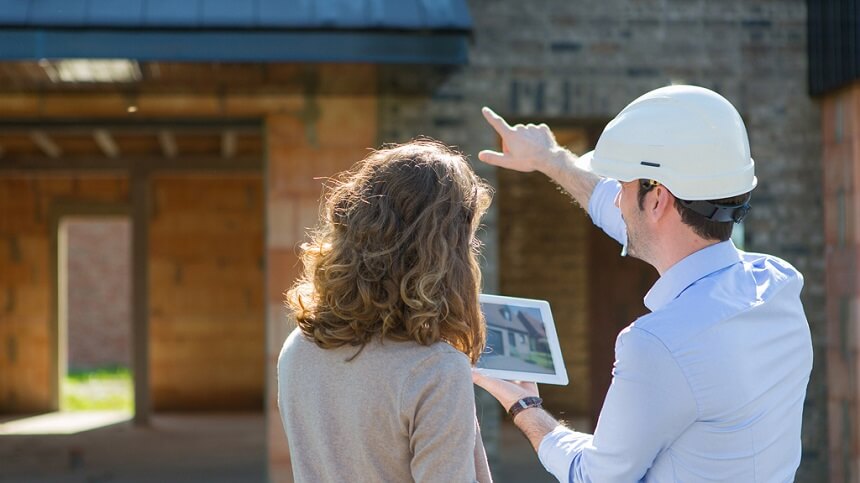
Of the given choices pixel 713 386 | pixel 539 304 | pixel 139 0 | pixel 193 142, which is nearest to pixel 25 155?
pixel 193 142

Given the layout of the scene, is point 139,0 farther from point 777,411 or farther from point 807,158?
point 777,411

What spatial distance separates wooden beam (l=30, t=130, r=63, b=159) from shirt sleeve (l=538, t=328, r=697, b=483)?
9235mm

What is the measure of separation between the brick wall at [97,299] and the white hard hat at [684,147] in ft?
57.8

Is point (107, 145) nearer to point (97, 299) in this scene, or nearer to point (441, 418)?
point (97, 299)

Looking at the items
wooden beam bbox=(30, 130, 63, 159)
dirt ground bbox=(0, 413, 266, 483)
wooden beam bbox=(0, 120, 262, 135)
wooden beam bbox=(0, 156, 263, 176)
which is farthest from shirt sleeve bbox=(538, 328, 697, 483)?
wooden beam bbox=(0, 156, 263, 176)

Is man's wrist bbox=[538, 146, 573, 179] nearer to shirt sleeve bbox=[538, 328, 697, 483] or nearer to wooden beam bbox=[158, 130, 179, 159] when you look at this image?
shirt sleeve bbox=[538, 328, 697, 483]

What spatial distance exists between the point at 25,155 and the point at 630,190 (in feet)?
35.8

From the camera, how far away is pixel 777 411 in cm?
193

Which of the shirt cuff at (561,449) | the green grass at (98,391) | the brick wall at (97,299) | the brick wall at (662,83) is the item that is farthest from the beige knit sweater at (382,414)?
the brick wall at (97,299)

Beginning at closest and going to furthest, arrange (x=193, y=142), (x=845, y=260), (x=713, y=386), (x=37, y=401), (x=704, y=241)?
(x=713, y=386)
(x=704, y=241)
(x=845, y=260)
(x=193, y=142)
(x=37, y=401)

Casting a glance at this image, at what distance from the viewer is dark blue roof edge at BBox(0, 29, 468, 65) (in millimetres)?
5742

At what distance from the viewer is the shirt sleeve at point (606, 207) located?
2.63m

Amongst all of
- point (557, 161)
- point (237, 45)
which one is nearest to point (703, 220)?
point (557, 161)

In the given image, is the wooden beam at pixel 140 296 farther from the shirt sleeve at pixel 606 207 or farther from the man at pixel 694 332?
the man at pixel 694 332
